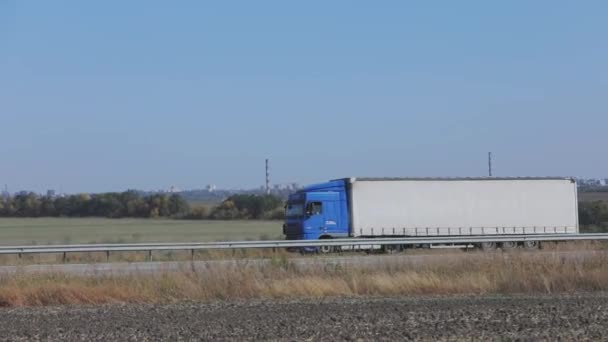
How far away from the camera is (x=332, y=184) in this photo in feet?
136

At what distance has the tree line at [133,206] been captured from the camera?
3302 inches

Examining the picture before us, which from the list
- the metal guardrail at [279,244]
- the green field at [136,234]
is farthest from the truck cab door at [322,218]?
the green field at [136,234]

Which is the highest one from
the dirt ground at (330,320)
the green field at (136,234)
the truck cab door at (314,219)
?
the truck cab door at (314,219)

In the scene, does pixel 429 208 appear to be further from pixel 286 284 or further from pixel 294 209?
pixel 286 284

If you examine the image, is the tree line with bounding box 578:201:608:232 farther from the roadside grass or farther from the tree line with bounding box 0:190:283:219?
the tree line with bounding box 0:190:283:219

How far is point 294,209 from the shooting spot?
136 feet

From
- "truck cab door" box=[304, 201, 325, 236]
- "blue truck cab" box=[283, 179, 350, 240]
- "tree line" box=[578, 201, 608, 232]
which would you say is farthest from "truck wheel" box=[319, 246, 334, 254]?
"tree line" box=[578, 201, 608, 232]

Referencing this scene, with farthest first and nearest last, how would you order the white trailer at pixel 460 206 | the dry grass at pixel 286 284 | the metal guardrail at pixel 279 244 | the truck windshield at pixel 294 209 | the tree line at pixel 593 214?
the tree line at pixel 593 214
the white trailer at pixel 460 206
the truck windshield at pixel 294 209
the metal guardrail at pixel 279 244
the dry grass at pixel 286 284

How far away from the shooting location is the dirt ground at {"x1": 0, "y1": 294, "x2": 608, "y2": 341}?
12203mm

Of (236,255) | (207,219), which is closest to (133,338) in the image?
(236,255)

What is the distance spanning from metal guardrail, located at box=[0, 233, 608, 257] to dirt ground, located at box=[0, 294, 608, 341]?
55.9 feet

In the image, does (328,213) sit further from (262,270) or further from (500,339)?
(500,339)

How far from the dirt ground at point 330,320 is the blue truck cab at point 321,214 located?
22661mm

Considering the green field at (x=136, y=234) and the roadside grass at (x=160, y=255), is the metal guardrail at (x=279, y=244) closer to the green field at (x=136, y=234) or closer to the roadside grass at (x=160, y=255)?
the roadside grass at (x=160, y=255)
